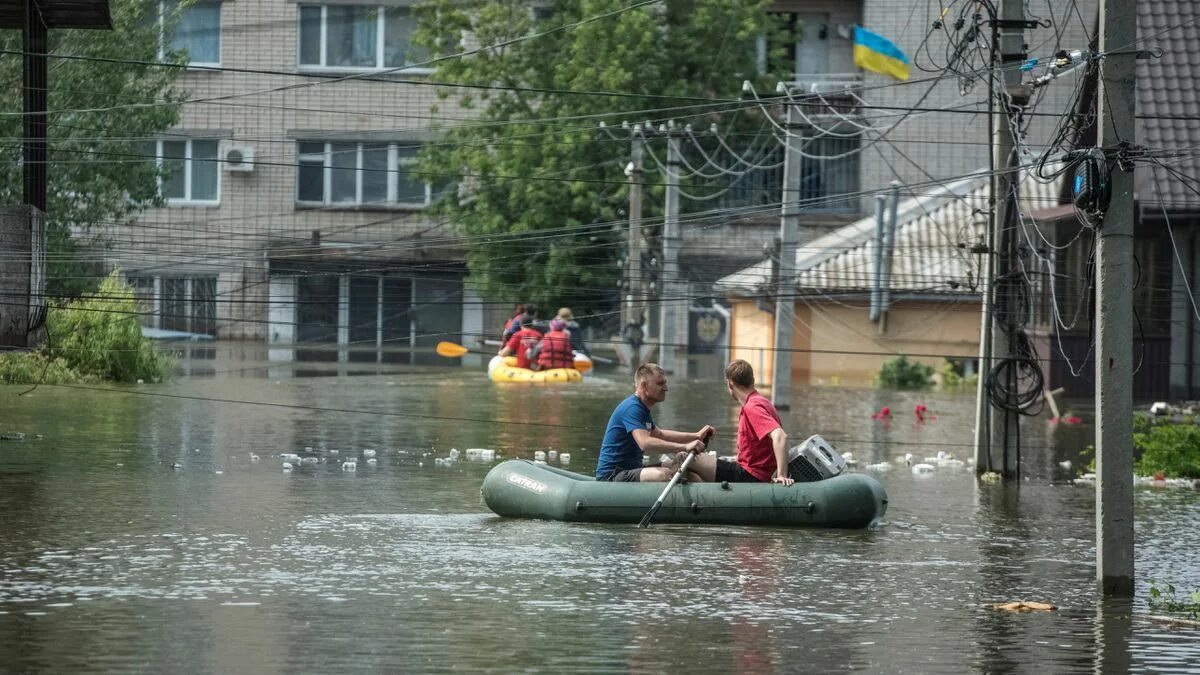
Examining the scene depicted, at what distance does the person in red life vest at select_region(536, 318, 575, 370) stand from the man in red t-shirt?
22274 millimetres

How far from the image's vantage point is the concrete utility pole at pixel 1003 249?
70.5 feet

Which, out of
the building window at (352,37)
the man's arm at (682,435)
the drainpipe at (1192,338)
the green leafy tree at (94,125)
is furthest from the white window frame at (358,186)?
the man's arm at (682,435)

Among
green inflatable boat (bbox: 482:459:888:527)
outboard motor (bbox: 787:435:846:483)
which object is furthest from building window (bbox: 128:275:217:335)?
outboard motor (bbox: 787:435:846:483)

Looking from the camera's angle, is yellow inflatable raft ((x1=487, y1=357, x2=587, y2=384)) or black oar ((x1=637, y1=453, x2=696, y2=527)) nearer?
black oar ((x1=637, y1=453, x2=696, y2=527))

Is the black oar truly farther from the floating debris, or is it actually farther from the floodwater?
the floating debris

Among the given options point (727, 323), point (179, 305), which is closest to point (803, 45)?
point (727, 323)

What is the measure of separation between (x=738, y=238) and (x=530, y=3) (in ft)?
31.5

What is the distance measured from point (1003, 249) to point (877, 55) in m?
28.0

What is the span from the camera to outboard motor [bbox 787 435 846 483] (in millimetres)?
17609

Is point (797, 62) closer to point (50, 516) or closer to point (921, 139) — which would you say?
point (921, 139)

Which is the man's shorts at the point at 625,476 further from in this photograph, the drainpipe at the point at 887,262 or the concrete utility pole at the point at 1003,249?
the drainpipe at the point at 887,262

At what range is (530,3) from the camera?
167 feet

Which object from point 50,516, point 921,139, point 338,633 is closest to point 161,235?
point 921,139

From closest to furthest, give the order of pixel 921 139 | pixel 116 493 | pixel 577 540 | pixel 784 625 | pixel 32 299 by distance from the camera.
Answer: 1. pixel 784 625
2. pixel 577 540
3. pixel 116 493
4. pixel 32 299
5. pixel 921 139
